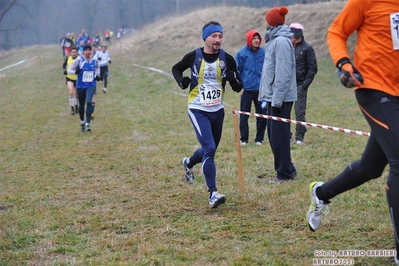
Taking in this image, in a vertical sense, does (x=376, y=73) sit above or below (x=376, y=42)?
below

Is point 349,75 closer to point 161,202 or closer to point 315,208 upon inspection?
point 315,208

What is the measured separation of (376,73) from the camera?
4242 millimetres

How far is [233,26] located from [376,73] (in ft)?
120

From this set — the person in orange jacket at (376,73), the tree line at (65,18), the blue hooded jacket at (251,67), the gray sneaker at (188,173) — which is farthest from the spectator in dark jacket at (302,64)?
the tree line at (65,18)

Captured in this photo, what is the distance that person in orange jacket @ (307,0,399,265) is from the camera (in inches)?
162

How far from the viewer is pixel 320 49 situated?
28.6 metres

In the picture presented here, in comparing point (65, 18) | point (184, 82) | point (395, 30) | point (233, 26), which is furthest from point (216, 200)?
point (65, 18)

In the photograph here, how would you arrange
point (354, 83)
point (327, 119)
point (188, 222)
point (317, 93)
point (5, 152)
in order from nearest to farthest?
1. point (354, 83)
2. point (188, 222)
3. point (5, 152)
4. point (327, 119)
5. point (317, 93)

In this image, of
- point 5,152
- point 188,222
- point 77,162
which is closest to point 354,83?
point 188,222

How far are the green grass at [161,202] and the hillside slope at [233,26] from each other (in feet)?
55.1

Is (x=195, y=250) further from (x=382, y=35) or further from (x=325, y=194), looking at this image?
(x=382, y=35)

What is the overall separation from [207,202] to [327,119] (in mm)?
7695

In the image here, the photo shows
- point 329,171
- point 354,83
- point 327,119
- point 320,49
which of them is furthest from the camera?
point 320,49

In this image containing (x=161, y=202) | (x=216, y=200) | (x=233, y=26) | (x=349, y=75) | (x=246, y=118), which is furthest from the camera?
(x=233, y=26)
